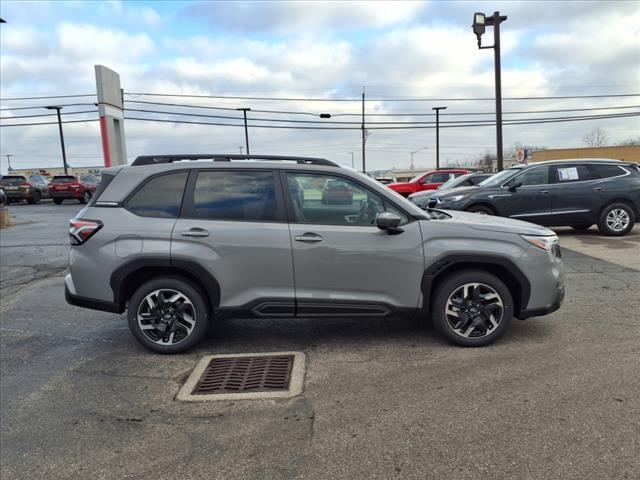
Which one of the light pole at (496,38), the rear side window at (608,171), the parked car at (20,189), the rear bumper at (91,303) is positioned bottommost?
the rear bumper at (91,303)

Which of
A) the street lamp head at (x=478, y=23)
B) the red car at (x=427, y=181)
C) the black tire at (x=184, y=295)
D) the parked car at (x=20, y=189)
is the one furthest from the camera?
the parked car at (x=20, y=189)

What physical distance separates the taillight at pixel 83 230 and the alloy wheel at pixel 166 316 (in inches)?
30.0

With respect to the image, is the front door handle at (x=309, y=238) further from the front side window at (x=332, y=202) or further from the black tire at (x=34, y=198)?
the black tire at (x=34, y=198)

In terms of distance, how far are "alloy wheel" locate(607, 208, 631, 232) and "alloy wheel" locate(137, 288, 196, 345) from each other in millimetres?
9481

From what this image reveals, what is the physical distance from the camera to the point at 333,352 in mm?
4441

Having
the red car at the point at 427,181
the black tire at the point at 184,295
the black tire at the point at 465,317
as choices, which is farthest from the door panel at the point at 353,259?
the red car at the point at 427,181

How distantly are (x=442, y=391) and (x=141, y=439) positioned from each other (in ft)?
6.92

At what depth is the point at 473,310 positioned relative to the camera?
434 cm

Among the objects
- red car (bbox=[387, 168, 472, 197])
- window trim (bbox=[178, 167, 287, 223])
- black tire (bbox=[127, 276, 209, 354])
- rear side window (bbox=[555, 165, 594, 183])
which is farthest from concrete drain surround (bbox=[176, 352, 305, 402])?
red car (bbox=[387, 168, 472, 197])

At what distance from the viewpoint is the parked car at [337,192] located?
14.4 ft

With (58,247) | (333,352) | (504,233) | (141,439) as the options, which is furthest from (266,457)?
(58,247)

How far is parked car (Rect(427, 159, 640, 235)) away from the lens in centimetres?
1021

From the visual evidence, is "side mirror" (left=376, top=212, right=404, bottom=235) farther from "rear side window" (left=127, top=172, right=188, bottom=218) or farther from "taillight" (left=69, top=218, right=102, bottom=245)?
"taillight" (left=69, top=218, right=102, bottom=245)

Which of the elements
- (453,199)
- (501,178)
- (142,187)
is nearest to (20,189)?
(453,199)
